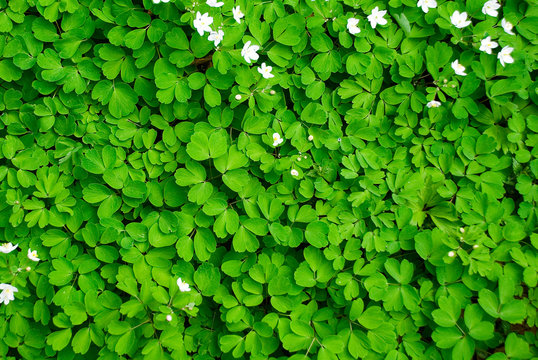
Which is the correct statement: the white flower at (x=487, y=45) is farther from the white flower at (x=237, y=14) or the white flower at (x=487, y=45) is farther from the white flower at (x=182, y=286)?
the white flower at (x=182, y=286)

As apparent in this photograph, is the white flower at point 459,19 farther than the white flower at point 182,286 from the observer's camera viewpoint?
Yes

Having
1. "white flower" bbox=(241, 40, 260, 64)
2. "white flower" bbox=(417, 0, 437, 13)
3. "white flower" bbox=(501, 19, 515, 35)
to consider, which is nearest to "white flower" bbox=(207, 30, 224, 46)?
"white flower" bbox=(241, 40, 260, 64)

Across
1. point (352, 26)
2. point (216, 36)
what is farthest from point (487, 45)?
point (216, 36)

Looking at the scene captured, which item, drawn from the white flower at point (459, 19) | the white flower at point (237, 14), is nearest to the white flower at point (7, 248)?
the white flower at point (237, 14)

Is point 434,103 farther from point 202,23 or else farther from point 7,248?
point 7,248

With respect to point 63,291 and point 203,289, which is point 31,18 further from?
point 203,289

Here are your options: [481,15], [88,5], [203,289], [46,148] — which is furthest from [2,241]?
[481,15]

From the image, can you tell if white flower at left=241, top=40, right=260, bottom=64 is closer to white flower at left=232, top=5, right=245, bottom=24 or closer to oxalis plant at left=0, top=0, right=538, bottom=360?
oxalis plant at left=0, top=0, right=538, bottom=360
